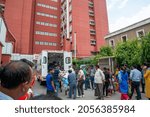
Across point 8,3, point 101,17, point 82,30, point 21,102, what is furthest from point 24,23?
point 21,102

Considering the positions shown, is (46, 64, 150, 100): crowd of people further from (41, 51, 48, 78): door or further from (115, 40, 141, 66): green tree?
(115, 40, 141, 66): green tree

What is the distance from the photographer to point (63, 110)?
1.50m

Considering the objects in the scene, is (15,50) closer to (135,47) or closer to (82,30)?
(82,30)

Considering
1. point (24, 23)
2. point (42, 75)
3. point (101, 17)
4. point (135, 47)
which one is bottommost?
point (42, 75)

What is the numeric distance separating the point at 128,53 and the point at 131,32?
7.66 m

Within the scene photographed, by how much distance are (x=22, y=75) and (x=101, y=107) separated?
0.83 m

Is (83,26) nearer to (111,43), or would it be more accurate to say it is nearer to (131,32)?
(111,43)

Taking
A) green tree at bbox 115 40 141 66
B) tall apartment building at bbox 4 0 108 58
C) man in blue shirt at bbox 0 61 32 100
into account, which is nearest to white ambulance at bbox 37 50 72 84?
green tree at bbox 115 40 141 66

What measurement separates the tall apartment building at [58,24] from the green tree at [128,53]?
1706 cm

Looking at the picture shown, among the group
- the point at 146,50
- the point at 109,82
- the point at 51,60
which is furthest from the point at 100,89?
the point at 51,60

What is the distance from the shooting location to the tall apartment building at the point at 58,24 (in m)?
33.7

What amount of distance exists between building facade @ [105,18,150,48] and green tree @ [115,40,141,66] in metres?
3.10

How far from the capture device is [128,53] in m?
14.1

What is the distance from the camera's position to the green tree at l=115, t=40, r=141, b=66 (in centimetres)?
1284
